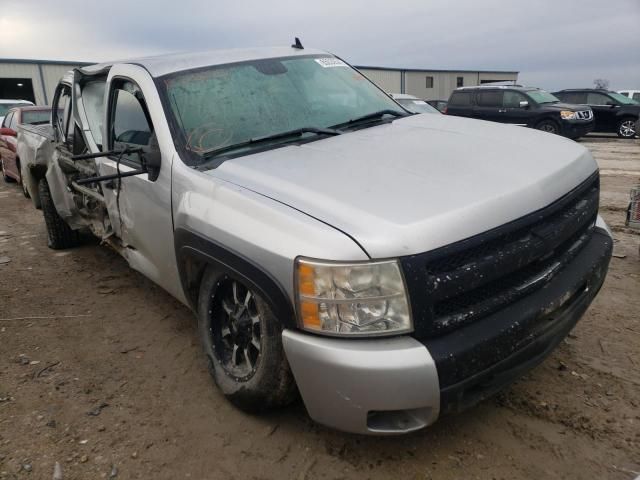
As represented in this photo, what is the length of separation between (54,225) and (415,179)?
15.7 feet

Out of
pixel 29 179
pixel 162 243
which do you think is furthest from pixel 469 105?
pixel 162 243

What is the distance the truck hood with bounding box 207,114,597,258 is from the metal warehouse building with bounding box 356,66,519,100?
32.0 m

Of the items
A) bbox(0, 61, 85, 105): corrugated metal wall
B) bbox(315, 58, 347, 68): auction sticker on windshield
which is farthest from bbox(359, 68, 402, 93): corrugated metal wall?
bbox(315, 58, 347, 68): auction sticker on windshield

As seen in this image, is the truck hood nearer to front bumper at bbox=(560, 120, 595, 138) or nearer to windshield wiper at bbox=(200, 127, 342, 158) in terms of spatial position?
windshield wiper at bbox=(200, 127, 342, 158)

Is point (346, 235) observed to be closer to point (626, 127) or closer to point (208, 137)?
point (208, 137)

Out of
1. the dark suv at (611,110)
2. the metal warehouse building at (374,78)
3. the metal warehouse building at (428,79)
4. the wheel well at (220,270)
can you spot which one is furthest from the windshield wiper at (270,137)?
the metal warehouse building at (428,79)

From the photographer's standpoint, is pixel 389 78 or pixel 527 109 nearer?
pixel 527 109

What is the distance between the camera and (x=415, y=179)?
229cm

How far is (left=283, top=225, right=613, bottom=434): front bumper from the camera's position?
6.27 feet

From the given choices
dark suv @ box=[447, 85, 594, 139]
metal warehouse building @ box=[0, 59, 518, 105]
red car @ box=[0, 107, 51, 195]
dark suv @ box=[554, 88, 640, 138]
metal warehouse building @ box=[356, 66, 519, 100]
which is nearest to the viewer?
red car @ box=[0, 107, 51, 195]

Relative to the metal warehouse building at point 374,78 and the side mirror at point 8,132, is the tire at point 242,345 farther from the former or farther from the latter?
the metal warehouse building at point 374,78

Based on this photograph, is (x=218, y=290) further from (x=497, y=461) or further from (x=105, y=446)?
(x=497, y=461)

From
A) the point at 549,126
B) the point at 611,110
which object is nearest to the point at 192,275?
the point at 549,126

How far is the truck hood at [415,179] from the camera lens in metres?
1.97
